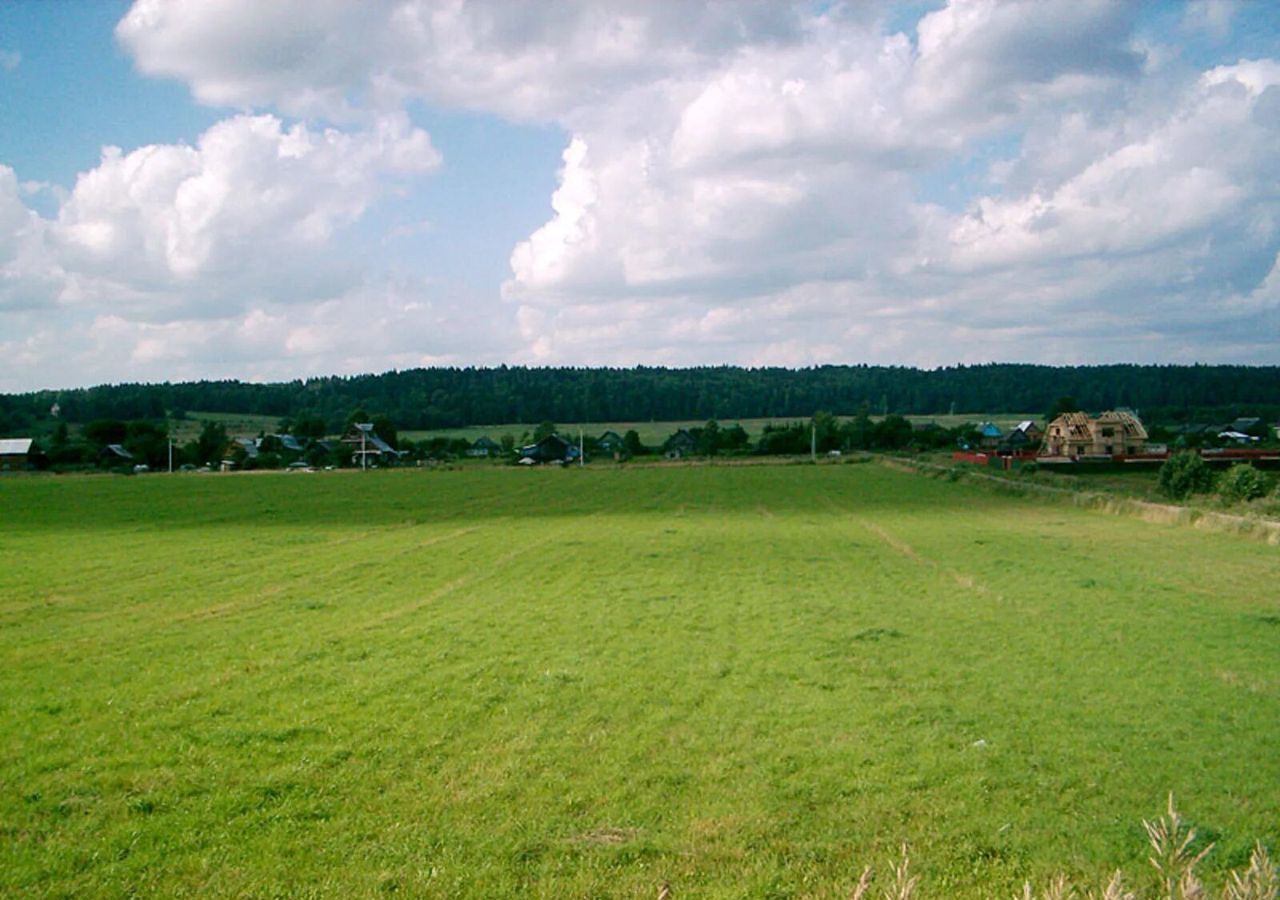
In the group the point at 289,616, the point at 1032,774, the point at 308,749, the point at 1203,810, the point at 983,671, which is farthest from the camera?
the point at 289,616

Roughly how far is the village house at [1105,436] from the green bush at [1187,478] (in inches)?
2165

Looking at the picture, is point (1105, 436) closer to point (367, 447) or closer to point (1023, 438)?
point (1023, 438)

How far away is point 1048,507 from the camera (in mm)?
48906

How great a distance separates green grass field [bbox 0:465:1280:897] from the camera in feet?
25.5

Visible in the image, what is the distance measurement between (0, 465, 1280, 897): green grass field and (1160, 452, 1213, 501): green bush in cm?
2136

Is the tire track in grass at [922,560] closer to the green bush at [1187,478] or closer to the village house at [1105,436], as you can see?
the green bush at [1187,478]

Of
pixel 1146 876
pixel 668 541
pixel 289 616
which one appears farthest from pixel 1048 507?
pixel 1146 876

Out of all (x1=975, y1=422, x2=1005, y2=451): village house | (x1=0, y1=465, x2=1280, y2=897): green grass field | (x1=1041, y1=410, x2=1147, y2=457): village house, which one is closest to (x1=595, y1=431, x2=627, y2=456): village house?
(x1=975, y1=422, x2=1005, y2=451): village house

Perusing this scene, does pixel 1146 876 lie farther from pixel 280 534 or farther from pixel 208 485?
pixel 208 485

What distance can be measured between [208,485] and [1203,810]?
250 ft

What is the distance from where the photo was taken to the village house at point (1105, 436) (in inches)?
4058

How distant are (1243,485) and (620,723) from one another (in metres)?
39.8

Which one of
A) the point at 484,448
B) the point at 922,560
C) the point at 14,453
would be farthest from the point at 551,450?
the point at 922,560

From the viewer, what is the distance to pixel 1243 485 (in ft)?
138
